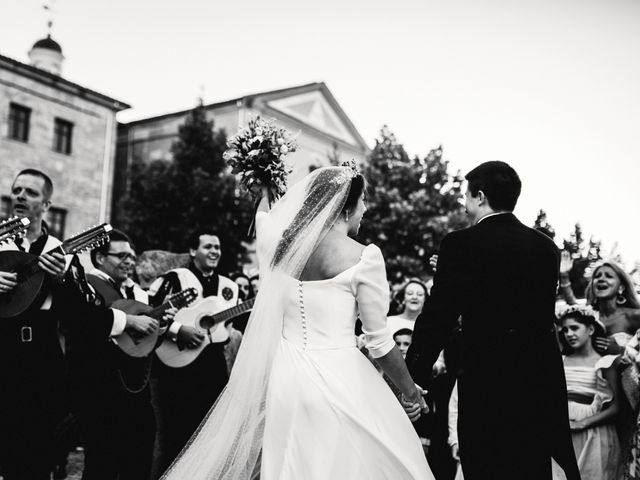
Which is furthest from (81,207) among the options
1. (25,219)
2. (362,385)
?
(362,385)

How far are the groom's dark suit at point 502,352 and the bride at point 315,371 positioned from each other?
308 millimetres

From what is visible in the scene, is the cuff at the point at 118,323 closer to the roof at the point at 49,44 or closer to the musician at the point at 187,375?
the musician at the point at 187,375

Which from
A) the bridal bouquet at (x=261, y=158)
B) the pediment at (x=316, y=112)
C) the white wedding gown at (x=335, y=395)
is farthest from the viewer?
the pediment at (x=316, y=112)

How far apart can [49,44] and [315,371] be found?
3013 cm

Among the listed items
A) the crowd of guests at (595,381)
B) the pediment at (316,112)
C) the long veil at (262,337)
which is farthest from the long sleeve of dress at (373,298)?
the pediment at (316,112)

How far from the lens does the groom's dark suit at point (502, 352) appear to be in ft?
11.1

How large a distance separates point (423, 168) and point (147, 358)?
21.2 meters

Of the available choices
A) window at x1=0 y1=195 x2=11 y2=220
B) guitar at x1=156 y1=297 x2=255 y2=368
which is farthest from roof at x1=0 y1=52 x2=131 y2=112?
guitar at x1=156 y1=297 x2=255 y2=368

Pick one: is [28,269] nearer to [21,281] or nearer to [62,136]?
[21,281]

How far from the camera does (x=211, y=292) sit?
696 cm

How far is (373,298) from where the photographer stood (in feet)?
11.1

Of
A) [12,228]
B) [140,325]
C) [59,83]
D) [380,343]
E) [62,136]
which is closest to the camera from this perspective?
[380,343]

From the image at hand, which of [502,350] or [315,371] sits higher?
[502,350]

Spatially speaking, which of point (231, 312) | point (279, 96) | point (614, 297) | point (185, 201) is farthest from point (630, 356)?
point (279, 96)
